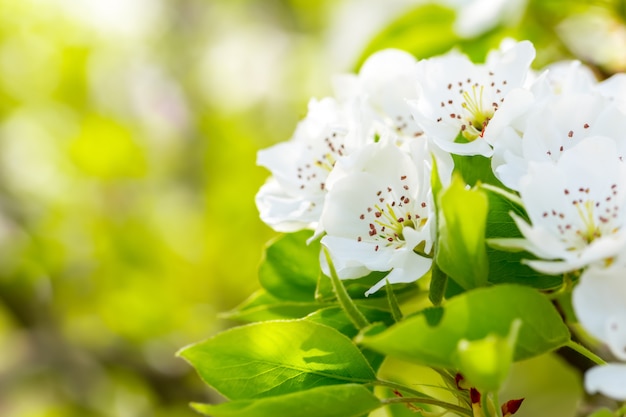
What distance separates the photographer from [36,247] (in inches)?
91.0

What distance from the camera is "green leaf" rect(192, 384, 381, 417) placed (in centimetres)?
56

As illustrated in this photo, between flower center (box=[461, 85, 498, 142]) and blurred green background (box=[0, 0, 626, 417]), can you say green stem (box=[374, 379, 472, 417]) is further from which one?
blurred green background (box=[0, 0, 626, 417])

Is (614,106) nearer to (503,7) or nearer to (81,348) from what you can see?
(503,7)

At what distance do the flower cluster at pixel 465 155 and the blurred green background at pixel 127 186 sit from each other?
117 cm

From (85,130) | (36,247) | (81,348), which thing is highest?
(85,130)

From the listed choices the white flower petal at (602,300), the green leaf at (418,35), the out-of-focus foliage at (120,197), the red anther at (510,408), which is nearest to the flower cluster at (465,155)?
the white flower petal at (602,300)

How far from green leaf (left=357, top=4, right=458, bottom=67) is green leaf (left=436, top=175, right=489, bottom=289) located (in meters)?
0.69

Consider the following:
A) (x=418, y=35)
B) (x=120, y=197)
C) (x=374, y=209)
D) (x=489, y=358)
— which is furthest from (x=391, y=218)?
(x=120, y=197)

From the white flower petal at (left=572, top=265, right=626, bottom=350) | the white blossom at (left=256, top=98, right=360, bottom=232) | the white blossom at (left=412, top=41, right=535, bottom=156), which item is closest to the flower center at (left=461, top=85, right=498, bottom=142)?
the white blossom at (left=412, top=41, right=535, bottom=156)

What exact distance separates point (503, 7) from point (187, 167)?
5.98 feet

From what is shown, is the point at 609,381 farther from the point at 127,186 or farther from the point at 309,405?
the point at 127,186

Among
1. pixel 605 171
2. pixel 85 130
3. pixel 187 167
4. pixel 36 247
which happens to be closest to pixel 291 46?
pixel 187 167

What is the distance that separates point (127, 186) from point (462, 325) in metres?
2.20

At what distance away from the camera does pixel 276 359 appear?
0.64m
